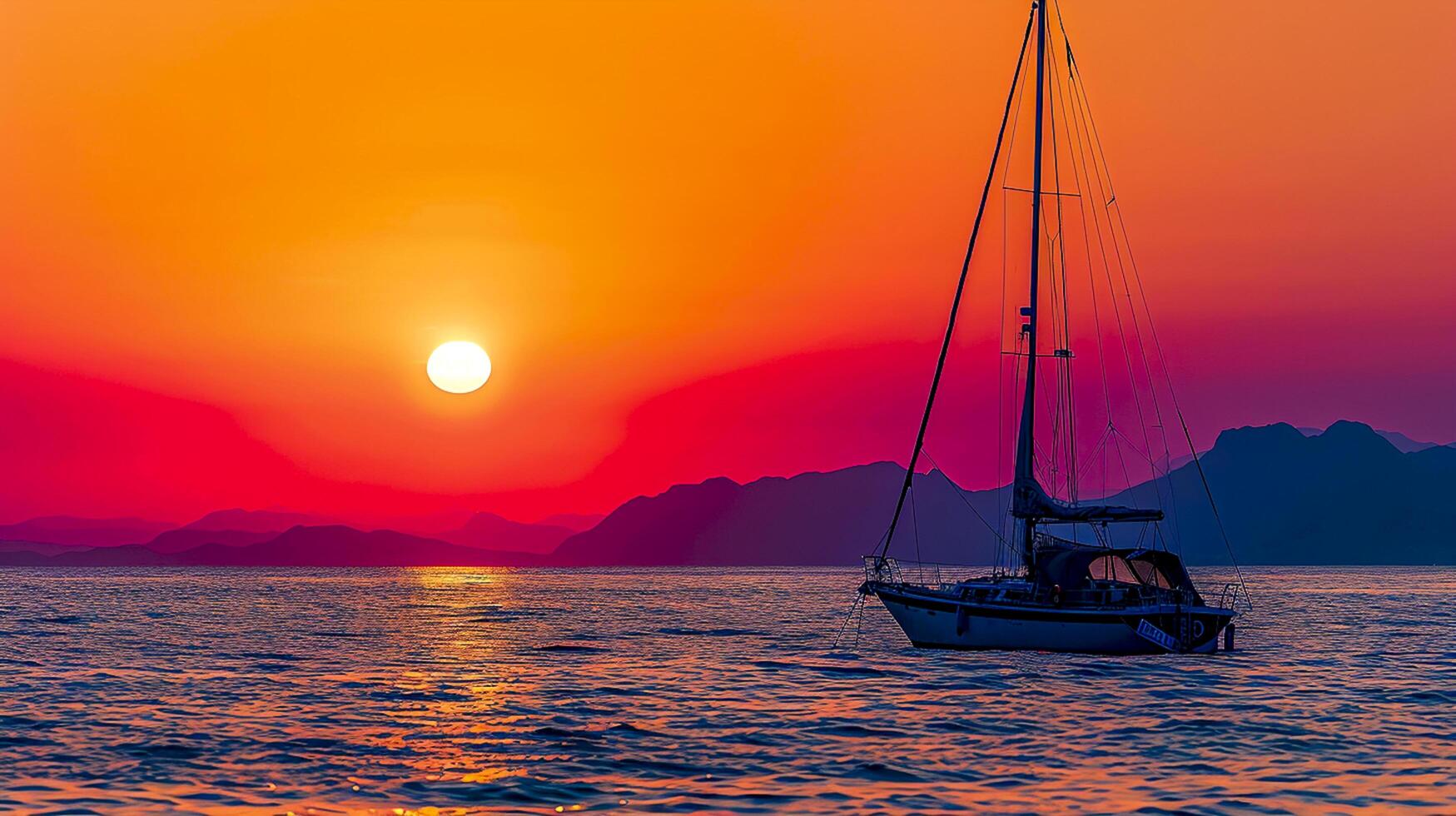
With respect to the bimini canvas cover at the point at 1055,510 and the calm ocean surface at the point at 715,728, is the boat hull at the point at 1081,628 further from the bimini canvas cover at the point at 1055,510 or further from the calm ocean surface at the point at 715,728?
the bimini canvas cover at the point at 1055,510

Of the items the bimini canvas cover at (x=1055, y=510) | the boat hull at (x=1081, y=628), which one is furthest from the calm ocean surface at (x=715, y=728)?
the bimini canvas cover at (x=1055, y=510)

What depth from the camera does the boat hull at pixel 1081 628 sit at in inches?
2140

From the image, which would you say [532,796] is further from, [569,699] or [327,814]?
[569,699]

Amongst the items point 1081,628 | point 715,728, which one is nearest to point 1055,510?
point 1081,628

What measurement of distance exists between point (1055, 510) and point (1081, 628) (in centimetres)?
645

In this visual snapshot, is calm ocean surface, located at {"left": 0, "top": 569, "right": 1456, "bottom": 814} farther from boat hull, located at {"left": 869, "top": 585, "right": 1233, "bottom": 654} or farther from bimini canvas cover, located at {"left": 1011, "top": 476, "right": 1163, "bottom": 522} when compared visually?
bimini canvas cover, located at {"left": 1011, "top": 476, "right": 1163, "bottom": 522}

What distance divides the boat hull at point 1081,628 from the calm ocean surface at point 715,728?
926mm

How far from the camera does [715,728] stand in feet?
118

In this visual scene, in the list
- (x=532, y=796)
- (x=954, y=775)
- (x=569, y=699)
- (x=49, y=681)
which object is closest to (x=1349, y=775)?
(x=954, y=775)

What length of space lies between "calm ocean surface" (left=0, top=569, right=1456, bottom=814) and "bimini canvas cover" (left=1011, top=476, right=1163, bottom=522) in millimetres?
6001

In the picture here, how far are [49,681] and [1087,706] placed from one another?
1399 inches

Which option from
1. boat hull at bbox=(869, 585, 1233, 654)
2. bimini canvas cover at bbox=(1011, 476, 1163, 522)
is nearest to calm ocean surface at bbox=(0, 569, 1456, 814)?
boat hull at bbox=(869, 585, 1233, 654)

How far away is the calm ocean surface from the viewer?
86.7 ft

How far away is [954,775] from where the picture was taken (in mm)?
28594
